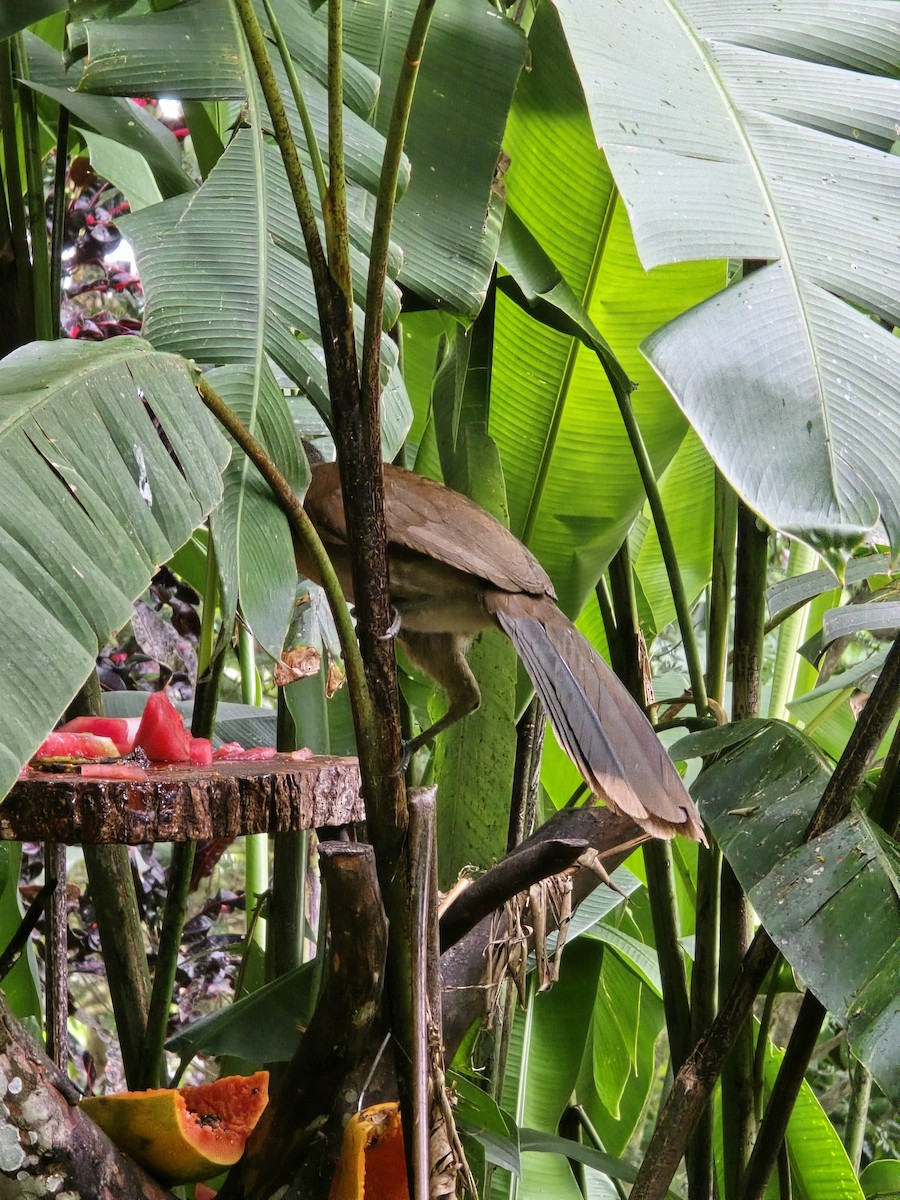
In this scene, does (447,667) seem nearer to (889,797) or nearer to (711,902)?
(711,902)

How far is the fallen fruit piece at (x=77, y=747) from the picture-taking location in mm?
1188

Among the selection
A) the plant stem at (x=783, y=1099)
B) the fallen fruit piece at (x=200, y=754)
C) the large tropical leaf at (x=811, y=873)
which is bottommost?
the plant stem at (x=783, y=1099)

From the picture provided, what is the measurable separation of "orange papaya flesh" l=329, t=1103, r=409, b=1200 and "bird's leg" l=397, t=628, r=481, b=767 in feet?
1.79

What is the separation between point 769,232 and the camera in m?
0.81

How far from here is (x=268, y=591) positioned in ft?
3.33

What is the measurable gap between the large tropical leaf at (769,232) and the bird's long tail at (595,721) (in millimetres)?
461

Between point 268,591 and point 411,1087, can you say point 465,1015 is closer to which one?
point 411,1087

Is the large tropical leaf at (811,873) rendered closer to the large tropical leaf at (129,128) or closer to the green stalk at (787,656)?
the green stalk at (787,656)

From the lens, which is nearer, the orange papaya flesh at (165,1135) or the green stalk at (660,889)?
the orange papaya flesh at (165,1135)

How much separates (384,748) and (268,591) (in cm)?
22

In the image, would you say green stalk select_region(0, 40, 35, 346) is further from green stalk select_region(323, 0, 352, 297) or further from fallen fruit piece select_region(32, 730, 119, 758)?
green stalk select_region(323, 0, 352, 297)

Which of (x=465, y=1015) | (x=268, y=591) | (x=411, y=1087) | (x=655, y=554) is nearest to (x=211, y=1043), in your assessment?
(x=465, y=1015)

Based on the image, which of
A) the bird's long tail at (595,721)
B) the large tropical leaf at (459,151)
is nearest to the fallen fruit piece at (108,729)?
the bird's long tail at (595,721)

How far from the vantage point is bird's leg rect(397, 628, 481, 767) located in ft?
5.15
